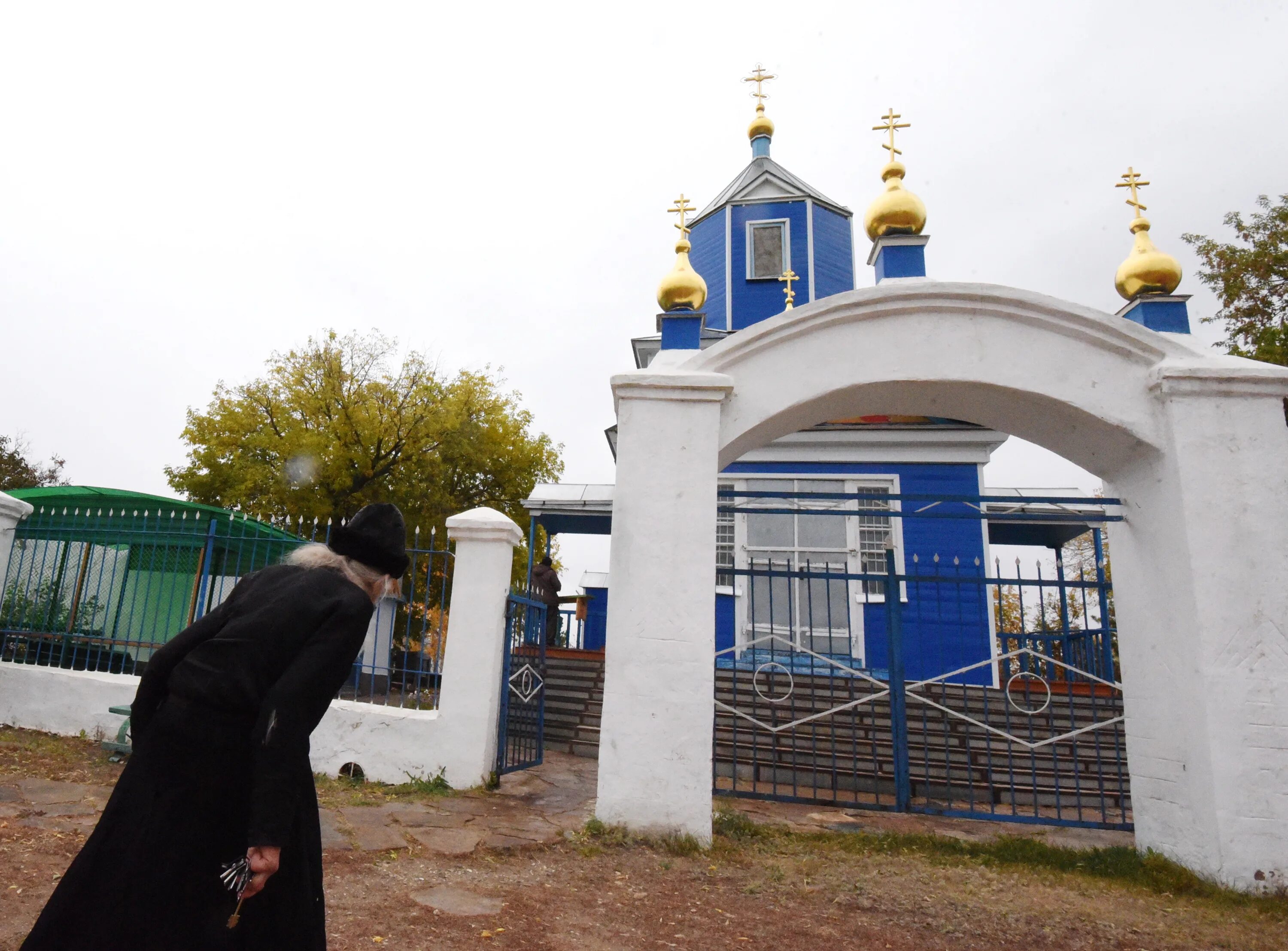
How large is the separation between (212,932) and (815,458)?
9893 mm

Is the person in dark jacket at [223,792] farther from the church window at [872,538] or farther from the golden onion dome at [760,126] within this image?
the golden onion dome at [760,126]

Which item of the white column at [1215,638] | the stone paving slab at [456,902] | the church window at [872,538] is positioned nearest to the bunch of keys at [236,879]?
the stone paving slab at [456,902]

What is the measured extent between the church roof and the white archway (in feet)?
31.5

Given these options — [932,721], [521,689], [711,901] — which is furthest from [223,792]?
[932,721]

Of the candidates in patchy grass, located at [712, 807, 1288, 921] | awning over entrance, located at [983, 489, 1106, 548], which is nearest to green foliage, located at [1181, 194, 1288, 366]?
awning over entrance, located at [983, 489, 1106, 548]

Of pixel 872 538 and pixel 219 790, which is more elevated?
pixel 872 538

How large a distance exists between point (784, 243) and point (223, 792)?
13227mm

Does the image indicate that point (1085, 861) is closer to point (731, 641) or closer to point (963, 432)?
point (731, 641)

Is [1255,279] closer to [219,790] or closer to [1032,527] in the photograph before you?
[1032,527]

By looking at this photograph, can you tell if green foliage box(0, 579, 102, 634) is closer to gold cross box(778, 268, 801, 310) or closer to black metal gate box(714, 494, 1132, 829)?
black metal gate box(714, 494, 1132, 829)

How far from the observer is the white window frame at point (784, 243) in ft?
44.7

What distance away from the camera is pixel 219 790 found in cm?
201

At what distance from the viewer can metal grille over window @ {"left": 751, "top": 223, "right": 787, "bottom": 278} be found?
1366cm

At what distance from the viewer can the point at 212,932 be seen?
1.93 m
